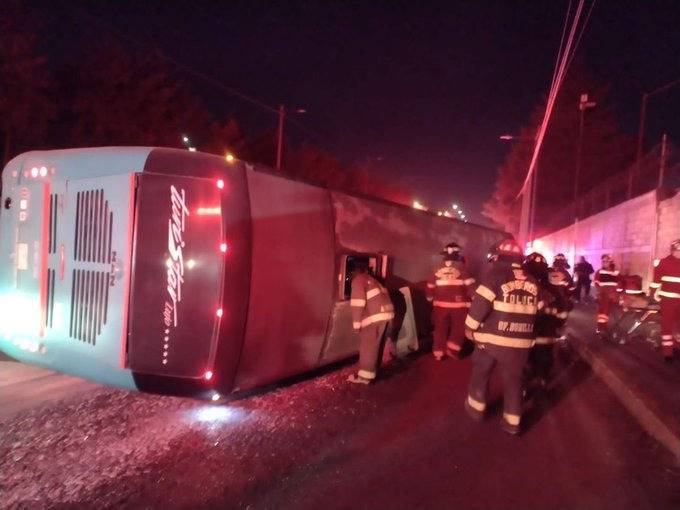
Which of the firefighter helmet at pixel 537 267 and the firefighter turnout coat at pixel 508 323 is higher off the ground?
the firefighter helmet at pixel 537 267

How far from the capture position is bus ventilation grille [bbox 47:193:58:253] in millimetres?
5562

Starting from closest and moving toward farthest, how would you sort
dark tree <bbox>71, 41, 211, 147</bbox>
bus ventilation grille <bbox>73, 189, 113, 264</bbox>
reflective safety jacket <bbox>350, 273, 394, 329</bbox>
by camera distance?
bus ventilation grille <bbox>73, 189, 113, 264</bbox>
reflective safety jacket <bbox>350, 273, 394, 329</bbox>
dark tree <bbox>71, 41, 211, 147</bbox>

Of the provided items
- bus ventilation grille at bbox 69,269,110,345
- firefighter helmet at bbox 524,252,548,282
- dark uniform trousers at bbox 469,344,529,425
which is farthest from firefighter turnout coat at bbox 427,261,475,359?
bus ventilation grille at bbox 69,269,110,345

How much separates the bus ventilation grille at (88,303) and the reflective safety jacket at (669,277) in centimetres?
711

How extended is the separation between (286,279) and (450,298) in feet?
11.7

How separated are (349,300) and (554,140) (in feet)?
186

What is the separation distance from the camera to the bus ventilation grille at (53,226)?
5.56 meters

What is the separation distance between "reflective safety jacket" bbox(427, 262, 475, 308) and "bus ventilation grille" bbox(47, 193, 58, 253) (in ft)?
16.6

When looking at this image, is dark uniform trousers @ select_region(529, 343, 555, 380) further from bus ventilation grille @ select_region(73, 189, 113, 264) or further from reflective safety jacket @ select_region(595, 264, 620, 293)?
bus ventilation grille @ select_region(73, 189, 113, 264)

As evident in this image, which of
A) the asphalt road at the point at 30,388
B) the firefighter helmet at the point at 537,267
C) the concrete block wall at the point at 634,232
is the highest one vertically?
the concrete block wall at the point at 634,232

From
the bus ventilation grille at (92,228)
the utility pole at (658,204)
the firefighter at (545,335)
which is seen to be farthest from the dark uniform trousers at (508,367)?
the utility pole at (658,204)

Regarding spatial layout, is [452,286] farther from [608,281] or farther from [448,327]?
[608,281]

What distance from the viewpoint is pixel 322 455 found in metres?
4.89

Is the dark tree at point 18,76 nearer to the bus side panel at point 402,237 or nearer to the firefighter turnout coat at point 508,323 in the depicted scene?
the bus side panel at point 402,237
